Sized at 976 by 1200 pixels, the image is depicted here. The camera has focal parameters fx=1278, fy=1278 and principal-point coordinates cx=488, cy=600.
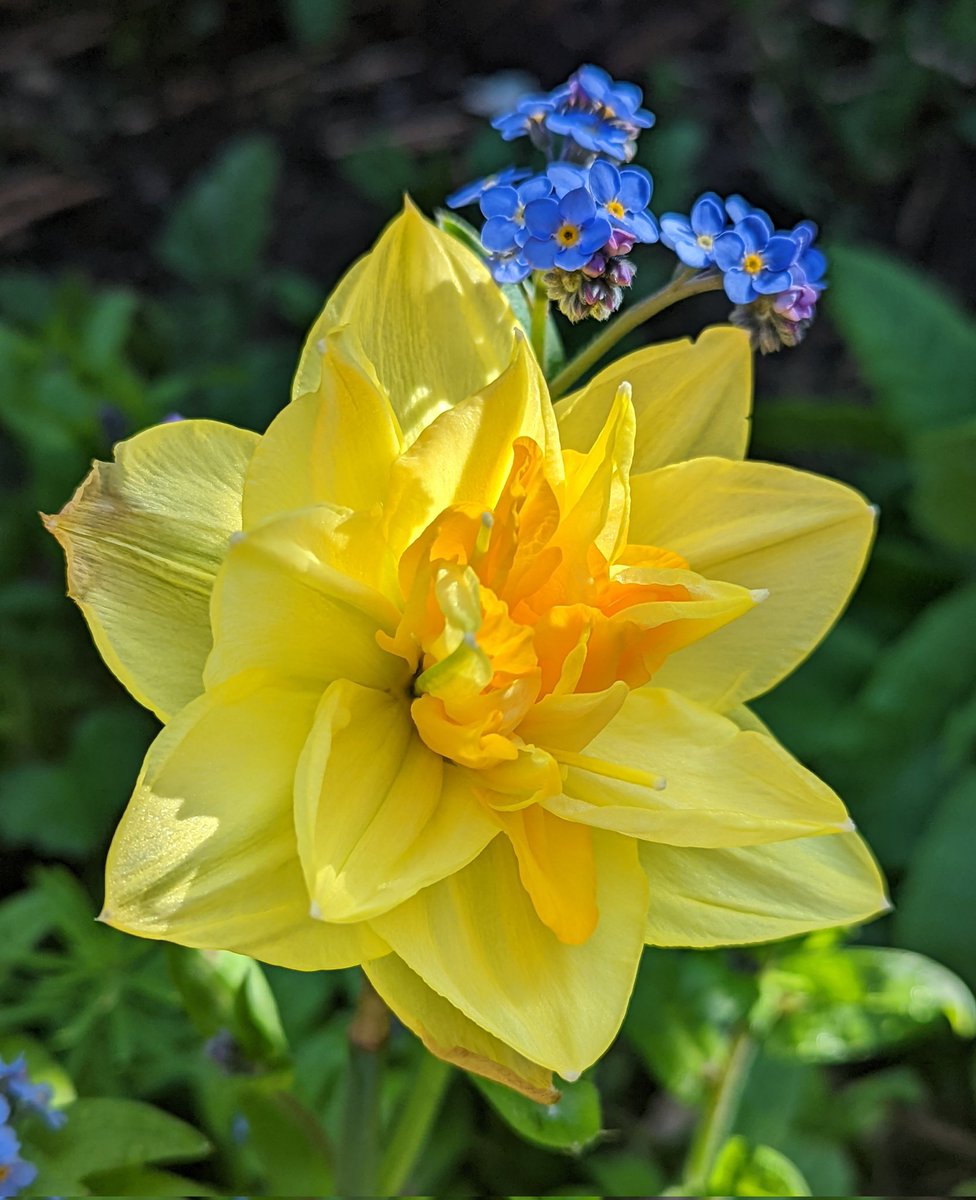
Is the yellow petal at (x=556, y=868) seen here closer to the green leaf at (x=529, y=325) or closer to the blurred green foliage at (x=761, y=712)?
the blurred green foliage at (x=761, y=712)

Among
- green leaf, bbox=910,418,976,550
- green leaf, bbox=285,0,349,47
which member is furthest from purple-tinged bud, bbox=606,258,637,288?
green leaf, bbox=285,0,349,47

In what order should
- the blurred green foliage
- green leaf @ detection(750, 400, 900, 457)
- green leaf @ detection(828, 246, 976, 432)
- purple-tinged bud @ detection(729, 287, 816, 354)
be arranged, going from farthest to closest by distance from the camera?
green leaf @ detection(750, 400, 900, 457), green leaf @ detection(828, 246, 976, 432), the blurred green foliage, purple-tinged bud @ detection(729, 287, 816, 354)

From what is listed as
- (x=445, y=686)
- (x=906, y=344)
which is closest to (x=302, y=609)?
(x=445, y=686)

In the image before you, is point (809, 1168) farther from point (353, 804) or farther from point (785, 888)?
point (353, 804)

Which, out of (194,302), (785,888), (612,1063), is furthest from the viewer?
(194,302)

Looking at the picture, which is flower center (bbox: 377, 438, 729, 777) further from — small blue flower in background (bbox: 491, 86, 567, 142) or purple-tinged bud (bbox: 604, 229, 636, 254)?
small blue flower in background (bbox: 491, 86, 567, 142)

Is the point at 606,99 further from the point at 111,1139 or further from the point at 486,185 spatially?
the point at 111,1139

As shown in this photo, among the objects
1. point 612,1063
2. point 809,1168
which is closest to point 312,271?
point 612,1063
